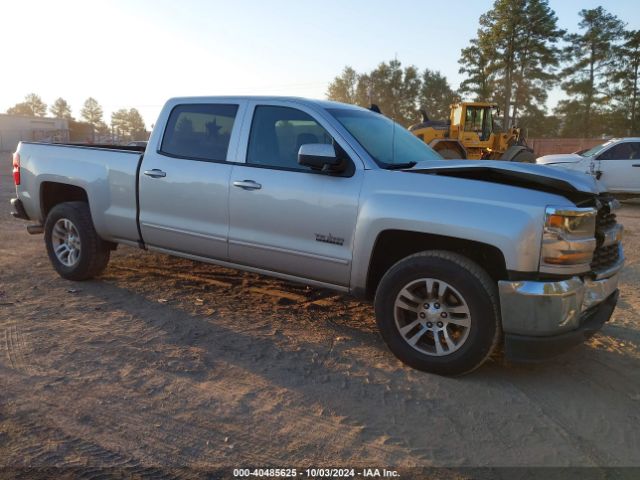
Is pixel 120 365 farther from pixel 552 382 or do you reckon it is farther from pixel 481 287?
pixel 552 382

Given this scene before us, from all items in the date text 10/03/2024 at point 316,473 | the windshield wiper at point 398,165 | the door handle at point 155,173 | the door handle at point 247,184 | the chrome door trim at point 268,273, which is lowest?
the date text 10/03/2024 at point 316,473

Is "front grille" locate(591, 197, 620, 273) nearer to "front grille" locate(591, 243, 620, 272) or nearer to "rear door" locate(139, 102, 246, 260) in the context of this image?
"front grille" locate(591, 243, 620, 272)

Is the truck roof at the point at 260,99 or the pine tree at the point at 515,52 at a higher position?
the pine tree at the point at 515,52

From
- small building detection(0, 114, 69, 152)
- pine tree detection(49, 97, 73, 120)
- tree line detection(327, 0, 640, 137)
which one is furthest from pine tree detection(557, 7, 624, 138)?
pine tree detection(49, 97, 73, 120)

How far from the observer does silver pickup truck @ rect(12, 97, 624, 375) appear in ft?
11.1

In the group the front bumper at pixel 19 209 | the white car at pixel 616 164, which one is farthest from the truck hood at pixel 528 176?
the white car at pixel 616 164

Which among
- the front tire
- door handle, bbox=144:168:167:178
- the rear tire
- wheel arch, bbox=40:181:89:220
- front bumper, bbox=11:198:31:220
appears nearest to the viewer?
the front tire

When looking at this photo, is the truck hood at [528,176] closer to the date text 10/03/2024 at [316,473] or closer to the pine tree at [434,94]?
the date text 10/03/2024 at [316,473]

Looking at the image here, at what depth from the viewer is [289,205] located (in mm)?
4270

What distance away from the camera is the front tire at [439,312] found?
11.5 feet

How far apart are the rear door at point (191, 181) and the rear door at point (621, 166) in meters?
12.1

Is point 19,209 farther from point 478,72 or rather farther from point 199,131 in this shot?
point 478,72

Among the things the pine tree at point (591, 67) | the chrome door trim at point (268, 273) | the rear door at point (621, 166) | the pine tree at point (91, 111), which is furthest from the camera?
the pine tree at point (91, 111)

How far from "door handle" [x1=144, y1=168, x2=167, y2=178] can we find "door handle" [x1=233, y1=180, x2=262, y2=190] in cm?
86
